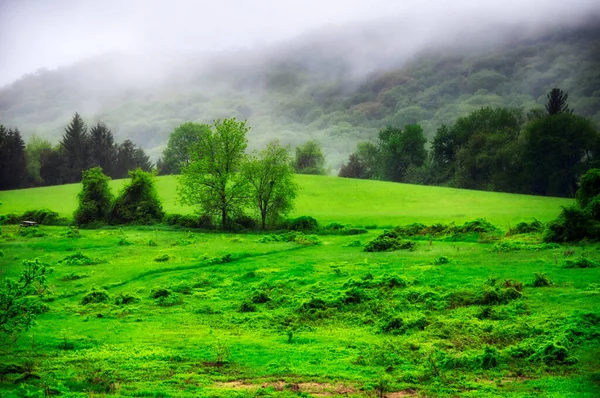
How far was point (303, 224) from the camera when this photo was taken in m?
59.0

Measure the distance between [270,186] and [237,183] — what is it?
3.86 metres

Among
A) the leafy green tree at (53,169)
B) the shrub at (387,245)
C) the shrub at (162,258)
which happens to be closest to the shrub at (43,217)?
the shrub at (162,258)

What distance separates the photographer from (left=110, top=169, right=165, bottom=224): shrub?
65.9 meters

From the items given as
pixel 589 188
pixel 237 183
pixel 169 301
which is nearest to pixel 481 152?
pixel 237 183

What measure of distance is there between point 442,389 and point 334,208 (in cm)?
6122

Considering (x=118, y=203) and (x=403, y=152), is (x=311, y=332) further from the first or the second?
(x=403, y=152)

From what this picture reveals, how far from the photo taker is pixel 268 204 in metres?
61.7

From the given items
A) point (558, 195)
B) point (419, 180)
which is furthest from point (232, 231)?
point (419, 180)

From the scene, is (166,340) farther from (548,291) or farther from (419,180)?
(419,180)

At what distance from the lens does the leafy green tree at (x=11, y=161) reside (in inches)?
4638

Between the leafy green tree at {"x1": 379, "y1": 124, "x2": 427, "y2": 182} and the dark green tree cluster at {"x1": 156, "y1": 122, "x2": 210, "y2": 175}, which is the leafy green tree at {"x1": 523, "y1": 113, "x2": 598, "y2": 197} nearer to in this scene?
the leafy green tree at {"x1": 379, "y1": 124, "x2": 427, "y2": 182}

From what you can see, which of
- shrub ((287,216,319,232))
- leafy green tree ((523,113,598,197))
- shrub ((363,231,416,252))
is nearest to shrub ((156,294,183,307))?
shrub ((363,231,416,252))

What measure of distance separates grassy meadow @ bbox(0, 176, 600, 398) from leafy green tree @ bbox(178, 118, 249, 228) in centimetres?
1487

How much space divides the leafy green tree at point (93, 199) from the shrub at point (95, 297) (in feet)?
128
